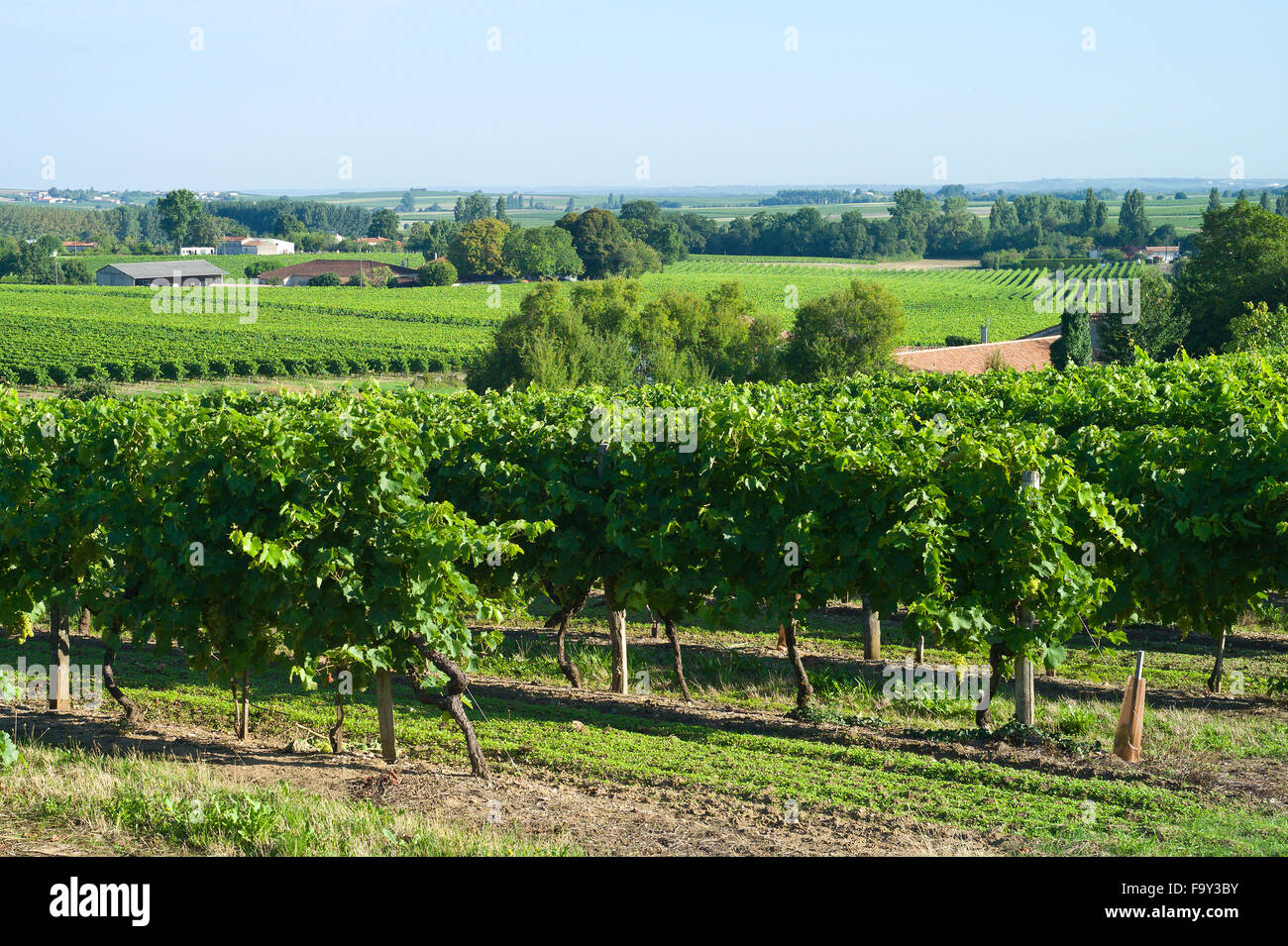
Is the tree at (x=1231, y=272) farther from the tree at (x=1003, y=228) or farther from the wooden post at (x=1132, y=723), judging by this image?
the tree at (x=1003, y=228)

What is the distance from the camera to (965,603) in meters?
11.3

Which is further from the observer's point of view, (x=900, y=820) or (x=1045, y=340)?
(x=1045, y=340)

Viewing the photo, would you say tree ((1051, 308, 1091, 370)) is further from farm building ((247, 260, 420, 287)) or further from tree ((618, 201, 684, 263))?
tree ((618, 201, 684, 263))

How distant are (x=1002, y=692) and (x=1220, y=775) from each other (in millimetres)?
4594

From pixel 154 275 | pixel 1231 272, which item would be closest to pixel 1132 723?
pixel 1231 272

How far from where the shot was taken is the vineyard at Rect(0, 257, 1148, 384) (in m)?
72.8

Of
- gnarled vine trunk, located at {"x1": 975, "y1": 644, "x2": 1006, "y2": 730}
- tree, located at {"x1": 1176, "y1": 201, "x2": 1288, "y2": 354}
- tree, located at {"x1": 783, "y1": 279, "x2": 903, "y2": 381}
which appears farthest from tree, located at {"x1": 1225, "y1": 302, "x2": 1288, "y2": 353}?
gnarled vine trunk, located at {"x1": 975, "y1": 644, "x2": 1006, "y2": 730}

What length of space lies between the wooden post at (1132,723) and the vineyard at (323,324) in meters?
51.0

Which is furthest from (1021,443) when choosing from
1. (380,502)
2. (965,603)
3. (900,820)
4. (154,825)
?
(154,825)

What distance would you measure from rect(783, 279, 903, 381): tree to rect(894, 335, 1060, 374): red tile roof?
1.52 meters

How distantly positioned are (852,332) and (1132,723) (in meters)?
49.2

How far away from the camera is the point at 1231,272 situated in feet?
213

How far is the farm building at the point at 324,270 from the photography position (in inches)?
5472
